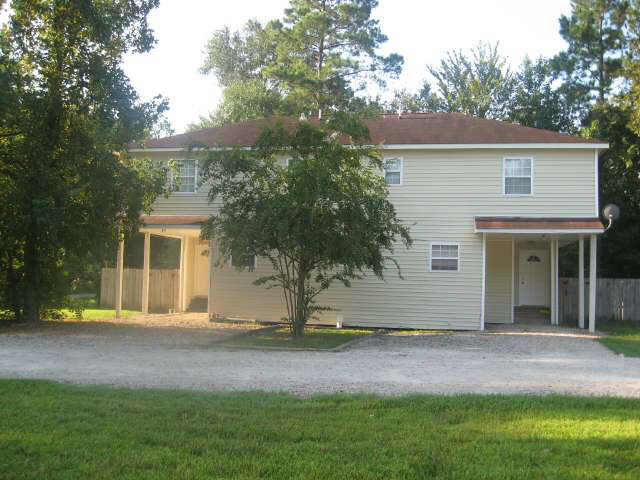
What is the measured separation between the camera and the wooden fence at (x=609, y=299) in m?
24.0

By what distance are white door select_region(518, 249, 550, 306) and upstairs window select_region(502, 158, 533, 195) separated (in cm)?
603

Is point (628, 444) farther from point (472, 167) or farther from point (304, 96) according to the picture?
point (304, 96)

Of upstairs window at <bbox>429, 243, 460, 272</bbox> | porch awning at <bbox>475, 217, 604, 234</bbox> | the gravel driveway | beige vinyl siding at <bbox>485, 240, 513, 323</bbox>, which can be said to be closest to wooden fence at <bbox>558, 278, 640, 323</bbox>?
beige vinyl siding at <bbox>485, 240, 513, 323</bbox>

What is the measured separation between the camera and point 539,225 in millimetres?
18562

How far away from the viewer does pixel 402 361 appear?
492 inches

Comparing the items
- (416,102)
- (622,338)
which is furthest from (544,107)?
(622,338)

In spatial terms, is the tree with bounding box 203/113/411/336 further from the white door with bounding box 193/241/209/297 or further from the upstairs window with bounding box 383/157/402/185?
the white door with bounding box 193/241/209/297

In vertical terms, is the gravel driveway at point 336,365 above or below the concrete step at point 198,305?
below

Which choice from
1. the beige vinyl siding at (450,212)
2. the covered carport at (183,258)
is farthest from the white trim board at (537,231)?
the covered carport at (183,258)

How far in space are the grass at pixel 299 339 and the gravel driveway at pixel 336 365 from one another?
0.58 m

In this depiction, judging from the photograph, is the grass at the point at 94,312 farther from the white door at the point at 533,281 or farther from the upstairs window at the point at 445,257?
the white door at the point at 533,281

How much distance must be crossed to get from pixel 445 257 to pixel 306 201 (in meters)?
6.88

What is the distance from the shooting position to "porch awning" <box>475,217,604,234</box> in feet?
59.4

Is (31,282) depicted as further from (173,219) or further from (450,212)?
(450,212)
